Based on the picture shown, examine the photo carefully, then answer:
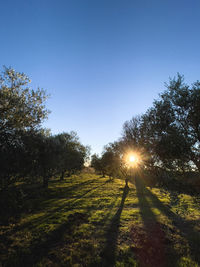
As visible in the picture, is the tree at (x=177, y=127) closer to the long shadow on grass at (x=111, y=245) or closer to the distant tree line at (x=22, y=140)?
the long shadow on grass at (x=111, y=245)

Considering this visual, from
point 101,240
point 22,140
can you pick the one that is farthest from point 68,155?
point 101,240

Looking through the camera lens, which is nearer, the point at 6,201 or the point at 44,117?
the point at 6,201

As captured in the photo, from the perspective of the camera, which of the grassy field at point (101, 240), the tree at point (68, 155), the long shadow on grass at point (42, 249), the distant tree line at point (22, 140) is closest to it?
the long shadow on grass at point (42, 249)

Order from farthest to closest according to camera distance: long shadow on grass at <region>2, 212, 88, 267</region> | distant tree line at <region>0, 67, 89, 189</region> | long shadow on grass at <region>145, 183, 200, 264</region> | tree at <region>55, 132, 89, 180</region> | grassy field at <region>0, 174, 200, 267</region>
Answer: tree at <region>55, 132, 89, 180</region> < distant tree line at <region>0, 67, 89, 189</region> < long shadow on grass at <region>145, 183, 200, 264</region> < grassy field at <region>0, 174, 200, 267</region> < long shadow on grass at <region>2, 212, 88, 267</region>

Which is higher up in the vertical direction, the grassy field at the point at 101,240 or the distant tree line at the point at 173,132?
the distant tree line at the point at 173,132

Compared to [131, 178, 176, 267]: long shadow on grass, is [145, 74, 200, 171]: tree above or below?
above

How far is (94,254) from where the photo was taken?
9.39m

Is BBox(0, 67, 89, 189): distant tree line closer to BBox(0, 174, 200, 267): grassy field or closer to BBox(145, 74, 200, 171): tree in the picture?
BBox(0, 174, 200, 267): grassy field

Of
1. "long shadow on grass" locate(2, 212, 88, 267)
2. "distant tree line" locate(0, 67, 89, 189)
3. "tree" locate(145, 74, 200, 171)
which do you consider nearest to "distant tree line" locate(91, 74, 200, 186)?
"tree" locate(145, 74, 200, 171)

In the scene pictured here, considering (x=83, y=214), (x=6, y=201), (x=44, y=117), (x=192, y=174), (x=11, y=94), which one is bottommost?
(x=83, y=214)

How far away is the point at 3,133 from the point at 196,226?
25.8 metres

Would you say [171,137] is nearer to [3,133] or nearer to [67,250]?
[67,250]

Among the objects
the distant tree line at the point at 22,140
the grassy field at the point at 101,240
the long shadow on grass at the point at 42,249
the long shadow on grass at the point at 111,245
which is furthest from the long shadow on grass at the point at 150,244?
the distant tree line at the point at 22,140

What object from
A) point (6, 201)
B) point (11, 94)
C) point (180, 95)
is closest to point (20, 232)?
point (6, 201)
